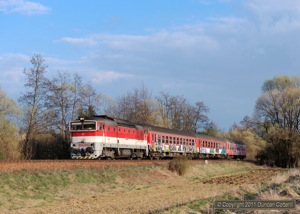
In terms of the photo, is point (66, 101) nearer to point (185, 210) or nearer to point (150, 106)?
point (150, 106)

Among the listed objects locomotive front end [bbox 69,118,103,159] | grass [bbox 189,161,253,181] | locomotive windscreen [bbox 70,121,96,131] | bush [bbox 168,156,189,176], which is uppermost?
locomotive windscreen [bbox 70,121,96,131]

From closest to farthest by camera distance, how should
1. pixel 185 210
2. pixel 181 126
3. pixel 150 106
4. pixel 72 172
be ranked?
pixel 185 210, pixel 72 172, pixel 150 106, pixel 181 126

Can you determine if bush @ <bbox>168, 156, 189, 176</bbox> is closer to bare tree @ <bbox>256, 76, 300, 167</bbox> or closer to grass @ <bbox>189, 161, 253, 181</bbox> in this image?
grass @ <bbox>189, 161, 253, 181</bbox>

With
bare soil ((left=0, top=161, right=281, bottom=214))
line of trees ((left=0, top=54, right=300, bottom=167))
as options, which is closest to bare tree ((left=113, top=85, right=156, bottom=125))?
line of trees ((left=0, top=54, right=300, bottom=167))

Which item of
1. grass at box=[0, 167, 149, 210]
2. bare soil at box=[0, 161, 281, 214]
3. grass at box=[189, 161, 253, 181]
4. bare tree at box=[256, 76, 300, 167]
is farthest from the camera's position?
bare tree at box=[256, 76, 300, 167]

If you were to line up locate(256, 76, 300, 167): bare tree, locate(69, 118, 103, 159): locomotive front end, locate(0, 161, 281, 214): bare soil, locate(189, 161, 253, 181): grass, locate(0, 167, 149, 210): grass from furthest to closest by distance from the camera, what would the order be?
locate(256, 76, 300, 167): bare tree → locate(189, 161, 253, 181): grass → locate(69, 118, 103, 159): locomotive front end → locate(0, 167, 149, 210): grass → locate(0, 161, 281, 214): bare soil

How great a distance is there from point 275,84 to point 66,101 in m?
35.9

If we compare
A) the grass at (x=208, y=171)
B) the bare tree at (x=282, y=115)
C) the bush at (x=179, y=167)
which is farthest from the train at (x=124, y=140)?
the bare tree at (x=282, y=115)

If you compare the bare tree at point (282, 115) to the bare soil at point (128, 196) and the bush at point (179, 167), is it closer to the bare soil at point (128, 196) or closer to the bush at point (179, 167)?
the bush at point (179, 167)

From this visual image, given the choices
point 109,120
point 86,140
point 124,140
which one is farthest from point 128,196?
point 124,140

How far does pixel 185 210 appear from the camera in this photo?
12.2 metres

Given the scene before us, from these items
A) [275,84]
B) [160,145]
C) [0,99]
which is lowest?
[160,145]

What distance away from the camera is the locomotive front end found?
30.0 metres

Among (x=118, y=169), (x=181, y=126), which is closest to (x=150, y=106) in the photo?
(x=181, y=126)
